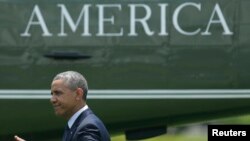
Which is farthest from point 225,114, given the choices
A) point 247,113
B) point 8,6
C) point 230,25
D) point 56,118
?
point 8,6

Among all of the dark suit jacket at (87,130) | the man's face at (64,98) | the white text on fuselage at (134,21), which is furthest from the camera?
the white text on fuselage at (134,21)

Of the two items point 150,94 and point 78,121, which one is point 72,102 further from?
point 150,94

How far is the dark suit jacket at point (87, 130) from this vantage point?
4469 millimetres

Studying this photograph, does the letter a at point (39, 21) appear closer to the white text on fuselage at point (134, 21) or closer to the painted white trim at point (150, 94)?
the white text on fuselage at point (134, 21)

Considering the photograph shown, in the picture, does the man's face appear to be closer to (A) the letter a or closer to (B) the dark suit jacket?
(B) the dark suit jacket

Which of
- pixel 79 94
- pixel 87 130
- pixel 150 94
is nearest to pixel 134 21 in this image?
pixel 150 94

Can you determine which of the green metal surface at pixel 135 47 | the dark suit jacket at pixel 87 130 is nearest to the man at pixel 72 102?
the dark suit jacket at pixel 87 130

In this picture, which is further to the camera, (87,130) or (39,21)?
(39,21)

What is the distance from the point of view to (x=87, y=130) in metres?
4.48

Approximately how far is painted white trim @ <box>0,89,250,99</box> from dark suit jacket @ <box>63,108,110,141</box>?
7.29ft

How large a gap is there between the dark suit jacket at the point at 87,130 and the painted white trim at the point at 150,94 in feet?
7.29

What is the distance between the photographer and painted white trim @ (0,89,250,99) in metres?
6.77

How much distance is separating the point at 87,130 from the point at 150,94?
2.34 metres

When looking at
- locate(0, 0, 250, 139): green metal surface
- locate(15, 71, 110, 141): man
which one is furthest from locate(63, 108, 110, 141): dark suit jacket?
locate(0, 0, 250, 139): green metal surface
